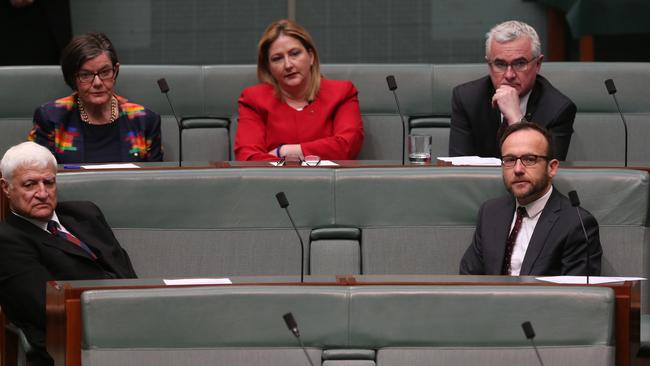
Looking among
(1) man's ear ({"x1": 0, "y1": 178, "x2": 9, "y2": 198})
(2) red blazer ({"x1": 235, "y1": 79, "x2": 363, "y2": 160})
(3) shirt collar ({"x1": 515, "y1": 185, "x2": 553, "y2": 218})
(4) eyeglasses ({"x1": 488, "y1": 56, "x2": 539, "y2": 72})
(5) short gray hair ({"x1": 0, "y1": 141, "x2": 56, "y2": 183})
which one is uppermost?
(4) eyeglasses ({"x1": 488, "y1": 56, "x2": 539, "y2": 72})

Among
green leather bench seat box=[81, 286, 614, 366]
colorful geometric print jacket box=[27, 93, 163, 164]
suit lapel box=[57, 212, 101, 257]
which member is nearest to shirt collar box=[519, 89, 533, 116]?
colorful geometric print jacket box=[27, 93, 163, 164]

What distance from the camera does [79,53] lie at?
133 inches

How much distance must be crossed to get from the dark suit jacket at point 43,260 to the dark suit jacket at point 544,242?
0.75 m

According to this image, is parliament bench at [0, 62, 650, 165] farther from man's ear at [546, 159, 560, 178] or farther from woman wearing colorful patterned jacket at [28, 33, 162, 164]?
man's ear at [546, 159, 560, 178]

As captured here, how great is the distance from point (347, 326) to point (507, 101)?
4.63ft

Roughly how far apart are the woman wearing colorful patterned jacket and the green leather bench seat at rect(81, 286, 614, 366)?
152cm

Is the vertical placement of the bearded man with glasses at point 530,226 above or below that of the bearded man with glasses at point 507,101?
below

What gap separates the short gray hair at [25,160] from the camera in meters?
2.56

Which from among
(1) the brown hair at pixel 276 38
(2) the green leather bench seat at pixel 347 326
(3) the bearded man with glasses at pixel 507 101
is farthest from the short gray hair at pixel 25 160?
(3) the bearded man with glasses at pixel 507 101

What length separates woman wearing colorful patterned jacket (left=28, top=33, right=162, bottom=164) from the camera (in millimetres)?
3377

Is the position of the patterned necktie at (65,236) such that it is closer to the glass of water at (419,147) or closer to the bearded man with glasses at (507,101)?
the glass of water at (419,147)

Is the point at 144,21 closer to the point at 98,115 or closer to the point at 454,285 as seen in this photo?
the point at 98,115

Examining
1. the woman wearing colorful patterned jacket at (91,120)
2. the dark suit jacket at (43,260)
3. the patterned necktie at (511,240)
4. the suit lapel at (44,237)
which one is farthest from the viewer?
the woman wearing colorful patterned jacket at (91,120)

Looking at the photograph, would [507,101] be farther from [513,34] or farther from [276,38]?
[276,38]
